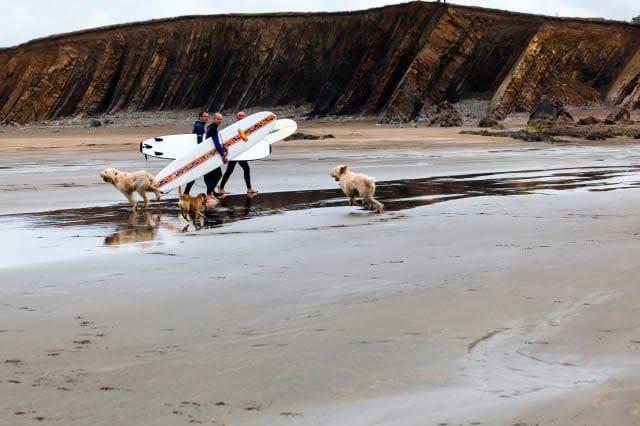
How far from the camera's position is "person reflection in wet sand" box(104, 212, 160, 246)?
38.6ft

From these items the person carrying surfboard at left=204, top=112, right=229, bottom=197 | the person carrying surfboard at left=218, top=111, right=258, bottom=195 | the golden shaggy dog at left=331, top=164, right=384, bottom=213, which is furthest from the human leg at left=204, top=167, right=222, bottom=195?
the golden shaggy dog at left=331, top=164, right=384, bottom=213

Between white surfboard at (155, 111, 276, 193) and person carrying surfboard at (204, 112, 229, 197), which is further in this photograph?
person carrying surfboard at (204, 112, 229, 197)

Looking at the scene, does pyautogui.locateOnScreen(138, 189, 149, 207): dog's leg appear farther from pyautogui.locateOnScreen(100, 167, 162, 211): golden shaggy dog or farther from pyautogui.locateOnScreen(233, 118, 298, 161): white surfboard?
pyautogui.locateOnScreen(233, 118, 298, 161): white surfboard

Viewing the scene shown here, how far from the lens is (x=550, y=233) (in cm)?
1133

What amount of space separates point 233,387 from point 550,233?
6.83m

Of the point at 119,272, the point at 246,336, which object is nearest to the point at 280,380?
the point at 246,336

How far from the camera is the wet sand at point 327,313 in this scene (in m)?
4.96

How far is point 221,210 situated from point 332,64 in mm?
53506

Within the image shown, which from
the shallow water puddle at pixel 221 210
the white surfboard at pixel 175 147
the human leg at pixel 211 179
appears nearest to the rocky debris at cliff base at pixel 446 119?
the shallow water puddle at pixel 221 210

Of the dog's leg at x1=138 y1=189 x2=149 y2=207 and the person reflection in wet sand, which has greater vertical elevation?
the dog's leg at x1=138 y1=189 x2=149 y2=207

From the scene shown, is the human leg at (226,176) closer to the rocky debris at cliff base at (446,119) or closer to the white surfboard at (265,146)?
the white surfboard at (265,146)

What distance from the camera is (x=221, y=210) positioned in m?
15.6

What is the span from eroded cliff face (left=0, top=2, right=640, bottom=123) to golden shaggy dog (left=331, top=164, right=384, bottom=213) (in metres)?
36.9

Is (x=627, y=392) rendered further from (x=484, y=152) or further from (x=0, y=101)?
(x=0, y=101)
